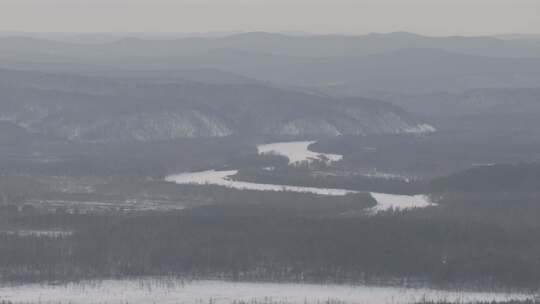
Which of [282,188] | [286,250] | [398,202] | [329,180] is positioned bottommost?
[329,180]

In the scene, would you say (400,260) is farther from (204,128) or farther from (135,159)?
(204,128)

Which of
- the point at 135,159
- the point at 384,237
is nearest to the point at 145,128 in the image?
the point at 135,159

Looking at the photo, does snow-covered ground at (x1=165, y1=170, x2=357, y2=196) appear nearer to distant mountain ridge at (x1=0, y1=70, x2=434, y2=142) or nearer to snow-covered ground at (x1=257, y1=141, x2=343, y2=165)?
snow-covered ground at (x1=257, y1=141, x2=343, y2=165)

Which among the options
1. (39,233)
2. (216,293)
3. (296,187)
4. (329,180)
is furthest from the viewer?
(329,180)

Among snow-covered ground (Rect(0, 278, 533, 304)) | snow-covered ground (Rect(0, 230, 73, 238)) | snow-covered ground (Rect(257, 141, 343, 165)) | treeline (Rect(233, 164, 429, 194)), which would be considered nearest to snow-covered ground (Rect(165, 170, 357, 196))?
treeline (Rect(233, 164, 429, 194))

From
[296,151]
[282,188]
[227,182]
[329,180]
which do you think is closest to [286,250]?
[282,188]

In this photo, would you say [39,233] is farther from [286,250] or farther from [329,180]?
[329,180]

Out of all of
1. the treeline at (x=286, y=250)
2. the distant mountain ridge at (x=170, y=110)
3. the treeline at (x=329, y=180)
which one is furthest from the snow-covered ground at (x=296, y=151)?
the treeline at (x=286, y=250)
